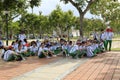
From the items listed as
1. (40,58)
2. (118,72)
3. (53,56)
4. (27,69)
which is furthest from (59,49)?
(118,72)

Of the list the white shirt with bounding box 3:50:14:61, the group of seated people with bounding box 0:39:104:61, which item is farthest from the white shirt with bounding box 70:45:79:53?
the white shirt with bounding box 3:50:14:61

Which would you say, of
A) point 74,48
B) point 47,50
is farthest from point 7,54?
point 74,48

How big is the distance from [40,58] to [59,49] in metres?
2.19

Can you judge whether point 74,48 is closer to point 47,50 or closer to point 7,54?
point 47,50

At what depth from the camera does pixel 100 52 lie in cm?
1912

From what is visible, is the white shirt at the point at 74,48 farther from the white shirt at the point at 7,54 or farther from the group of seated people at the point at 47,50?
the white shirt at the point at 7,54

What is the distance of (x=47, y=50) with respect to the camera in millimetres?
16344

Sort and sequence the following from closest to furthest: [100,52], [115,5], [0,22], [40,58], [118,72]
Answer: [118,72] < [40,58] < [100,52] < [115,5] < [0,22]

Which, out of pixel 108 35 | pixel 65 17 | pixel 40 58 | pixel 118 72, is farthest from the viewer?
pixel 65 17

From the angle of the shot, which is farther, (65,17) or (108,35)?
(65,17)

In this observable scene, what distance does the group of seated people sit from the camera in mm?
14587

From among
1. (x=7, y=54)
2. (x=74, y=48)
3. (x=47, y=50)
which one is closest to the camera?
(x=7, y=54)

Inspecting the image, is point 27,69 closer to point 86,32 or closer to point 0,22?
point 0,22

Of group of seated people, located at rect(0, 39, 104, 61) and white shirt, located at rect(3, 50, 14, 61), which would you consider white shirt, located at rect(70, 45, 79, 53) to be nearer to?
group of seated people, located at rect(0, 39, 104, 61)
